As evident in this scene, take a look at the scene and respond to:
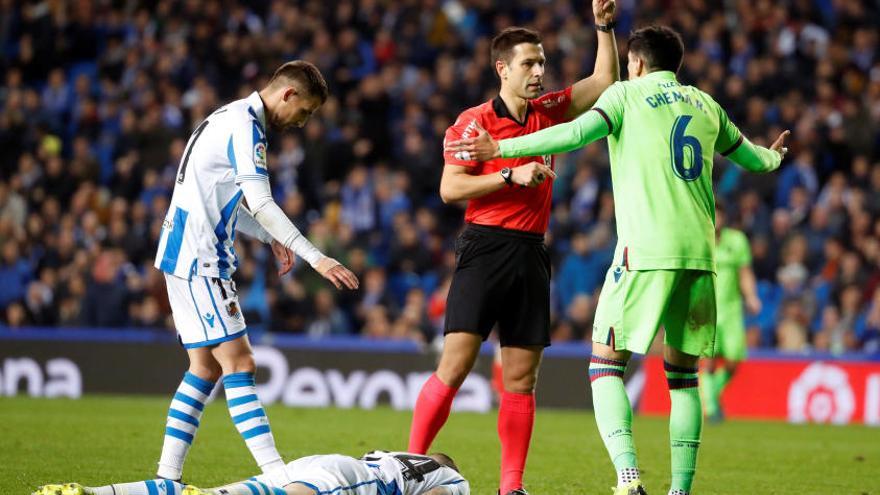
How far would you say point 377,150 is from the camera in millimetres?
21000

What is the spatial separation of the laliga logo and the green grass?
1.08 metres

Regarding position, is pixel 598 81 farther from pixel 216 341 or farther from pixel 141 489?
pixel 141 489

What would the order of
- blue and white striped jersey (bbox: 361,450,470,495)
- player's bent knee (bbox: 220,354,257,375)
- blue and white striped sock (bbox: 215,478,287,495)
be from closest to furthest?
1. blue and white striped sock (bbox: 215,478,287,495)
2. blue and white striped jersey (bbox: 361,450,470,495)
3. player's bent knee (bbox: 220,354,257,375)

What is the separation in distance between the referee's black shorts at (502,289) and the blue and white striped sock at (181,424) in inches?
57.1

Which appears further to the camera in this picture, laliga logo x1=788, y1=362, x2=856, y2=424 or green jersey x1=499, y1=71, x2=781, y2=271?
laliga logo x1=788, y1=362, x2=856, y2=424

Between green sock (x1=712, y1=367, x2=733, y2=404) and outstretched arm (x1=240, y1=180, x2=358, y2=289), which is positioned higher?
outstretched arm (x1=240, y1=180, x2=358, y2=289)

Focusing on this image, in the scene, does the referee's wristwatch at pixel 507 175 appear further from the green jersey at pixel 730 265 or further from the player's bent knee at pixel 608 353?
the green jersey at pixel 730 265

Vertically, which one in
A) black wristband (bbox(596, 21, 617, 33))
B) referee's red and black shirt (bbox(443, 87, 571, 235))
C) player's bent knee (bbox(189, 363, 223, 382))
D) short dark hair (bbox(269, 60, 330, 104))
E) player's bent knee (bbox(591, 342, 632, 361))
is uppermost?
black wristband (bbox(596, 21, 617, 33))

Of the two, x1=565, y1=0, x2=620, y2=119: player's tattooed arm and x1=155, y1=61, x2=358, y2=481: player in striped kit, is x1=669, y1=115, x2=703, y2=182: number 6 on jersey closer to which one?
x1=565, y1=0, x2=620, y2=119: player's tattooed arm

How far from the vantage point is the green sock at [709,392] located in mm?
15156

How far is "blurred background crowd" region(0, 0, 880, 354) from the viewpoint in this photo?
18250mm

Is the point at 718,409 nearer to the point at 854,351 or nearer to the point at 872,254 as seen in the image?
the point at 854,351

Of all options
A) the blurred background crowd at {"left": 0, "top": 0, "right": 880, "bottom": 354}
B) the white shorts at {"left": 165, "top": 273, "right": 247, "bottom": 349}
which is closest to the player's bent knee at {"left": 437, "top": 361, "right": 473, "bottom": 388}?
the white shorts at {"left": 165, "top": 273, "right": 247, "bottom": 349}

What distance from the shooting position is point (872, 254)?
17766mm
